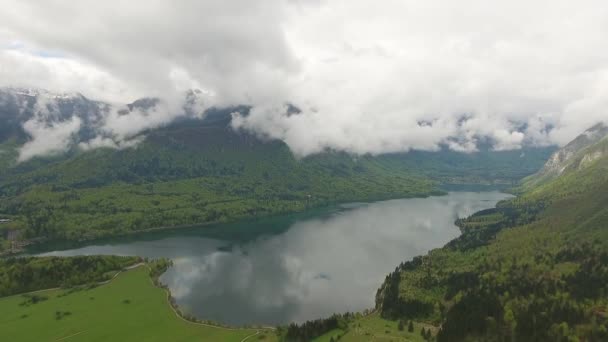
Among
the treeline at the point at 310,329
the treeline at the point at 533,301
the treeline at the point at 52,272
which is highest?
the treeline at the point at 52,272

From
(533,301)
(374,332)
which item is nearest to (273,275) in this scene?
(374,332)

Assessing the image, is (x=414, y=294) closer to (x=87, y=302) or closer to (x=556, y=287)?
(x=556, y=287)

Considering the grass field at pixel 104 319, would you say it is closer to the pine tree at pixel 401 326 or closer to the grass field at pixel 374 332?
the grass field at pixel 374 332

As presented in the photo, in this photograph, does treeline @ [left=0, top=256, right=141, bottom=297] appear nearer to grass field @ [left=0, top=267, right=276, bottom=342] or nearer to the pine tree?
grass field @ [left=0, top=267, right=276, bottom=342]

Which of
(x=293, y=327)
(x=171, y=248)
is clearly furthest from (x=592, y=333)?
(x=171, y=248)

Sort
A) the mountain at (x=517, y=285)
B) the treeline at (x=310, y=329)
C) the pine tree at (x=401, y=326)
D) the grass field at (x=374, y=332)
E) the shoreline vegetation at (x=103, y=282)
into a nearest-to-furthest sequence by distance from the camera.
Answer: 1. the mountain at (x=517, y=285)
2. the grass field at (x=374, y=332)
3. the pine tree at (x=401, y=326)
4. the treeline at (x=310, y=329)
5. the shoreline vegetation at (x=103, y=282)

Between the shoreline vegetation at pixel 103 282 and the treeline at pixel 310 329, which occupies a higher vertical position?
the shoreline vegetation at pixel 103 282

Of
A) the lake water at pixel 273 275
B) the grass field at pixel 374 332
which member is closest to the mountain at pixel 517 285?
the grass field at pixel 374 332

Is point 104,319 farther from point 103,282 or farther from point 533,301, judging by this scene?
point 533,301
